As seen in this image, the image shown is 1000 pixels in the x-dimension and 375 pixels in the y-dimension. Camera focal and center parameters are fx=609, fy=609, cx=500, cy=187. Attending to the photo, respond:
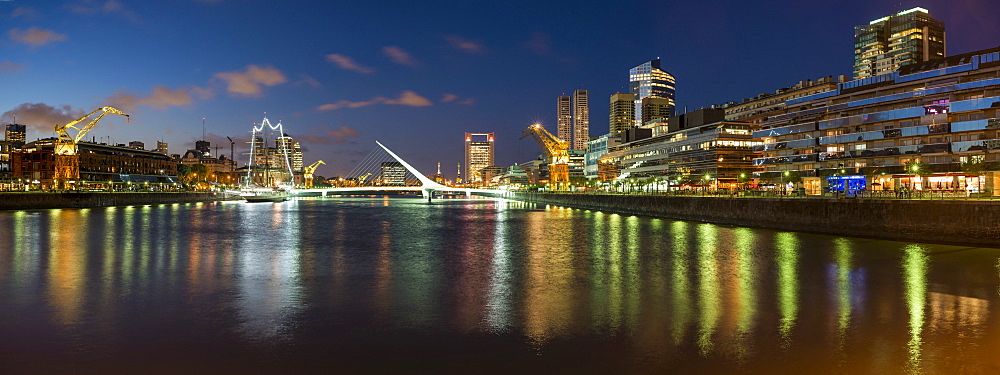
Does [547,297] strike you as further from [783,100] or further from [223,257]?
[783,100]

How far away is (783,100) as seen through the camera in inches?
5266

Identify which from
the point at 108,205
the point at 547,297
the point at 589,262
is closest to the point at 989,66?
the point at 589,262

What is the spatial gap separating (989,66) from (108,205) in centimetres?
12845

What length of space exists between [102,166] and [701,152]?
494ft

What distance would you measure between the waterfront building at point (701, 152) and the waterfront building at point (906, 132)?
53.9 feet

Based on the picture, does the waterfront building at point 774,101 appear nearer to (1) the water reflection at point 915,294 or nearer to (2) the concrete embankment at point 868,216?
(2) the concrete embankment at point 868,216

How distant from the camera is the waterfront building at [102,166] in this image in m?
142

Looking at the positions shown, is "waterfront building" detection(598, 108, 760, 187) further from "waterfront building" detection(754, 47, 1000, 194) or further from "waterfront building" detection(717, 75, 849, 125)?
"waterfront building" detection(754, 47, 1000, 194)

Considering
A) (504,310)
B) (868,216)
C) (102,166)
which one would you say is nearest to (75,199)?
(102,166)

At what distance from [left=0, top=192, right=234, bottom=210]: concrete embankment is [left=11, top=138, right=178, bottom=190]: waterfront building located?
17010 millimetres

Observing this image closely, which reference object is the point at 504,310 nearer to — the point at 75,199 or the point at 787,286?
the point at 787,286

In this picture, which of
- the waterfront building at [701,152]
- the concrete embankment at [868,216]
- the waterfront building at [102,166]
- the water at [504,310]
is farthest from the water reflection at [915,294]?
the waterfront building at [102,166]

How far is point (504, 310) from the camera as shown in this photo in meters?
16.7

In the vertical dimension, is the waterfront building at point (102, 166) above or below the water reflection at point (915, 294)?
above
